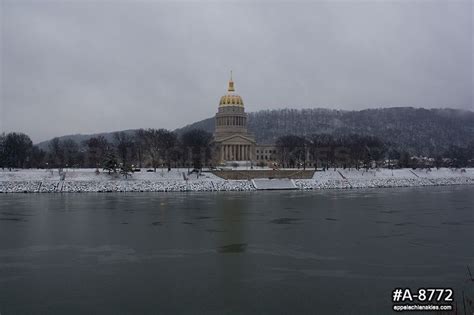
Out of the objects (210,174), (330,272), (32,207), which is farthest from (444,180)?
(330,272)

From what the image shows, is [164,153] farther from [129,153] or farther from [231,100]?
[231,100]

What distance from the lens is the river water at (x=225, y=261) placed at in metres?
14.5

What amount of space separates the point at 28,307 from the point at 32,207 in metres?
27.9

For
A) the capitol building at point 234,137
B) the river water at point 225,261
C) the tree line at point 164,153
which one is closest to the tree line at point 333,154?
the tree line at point 164,153

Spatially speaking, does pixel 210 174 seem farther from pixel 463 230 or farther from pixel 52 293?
pixel 52 293

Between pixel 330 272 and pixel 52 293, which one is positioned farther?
pixel 330 272

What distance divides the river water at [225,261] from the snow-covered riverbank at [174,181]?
28288 millimetres

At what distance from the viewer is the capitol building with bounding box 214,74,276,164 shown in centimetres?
10969

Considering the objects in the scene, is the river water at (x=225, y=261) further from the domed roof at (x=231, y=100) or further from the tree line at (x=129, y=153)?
the domed roof at (x=231, y=100)

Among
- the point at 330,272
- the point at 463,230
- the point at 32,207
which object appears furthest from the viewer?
the point at 32,207

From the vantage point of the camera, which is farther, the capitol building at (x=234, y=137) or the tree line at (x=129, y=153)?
the capitol building at (x=234, y=137)

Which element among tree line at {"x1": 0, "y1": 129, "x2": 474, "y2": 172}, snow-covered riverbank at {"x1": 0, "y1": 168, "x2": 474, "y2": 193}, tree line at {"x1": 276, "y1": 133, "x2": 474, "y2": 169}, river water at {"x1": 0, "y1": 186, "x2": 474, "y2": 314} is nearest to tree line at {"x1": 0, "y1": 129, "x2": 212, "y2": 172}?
tree line at {"x1": 0, "y1": 129, "x2": 474, "y2": 172}

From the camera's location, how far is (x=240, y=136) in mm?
110375

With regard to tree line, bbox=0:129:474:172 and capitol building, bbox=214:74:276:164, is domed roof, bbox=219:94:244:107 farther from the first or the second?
tree line, bbox=0:129:474:172
